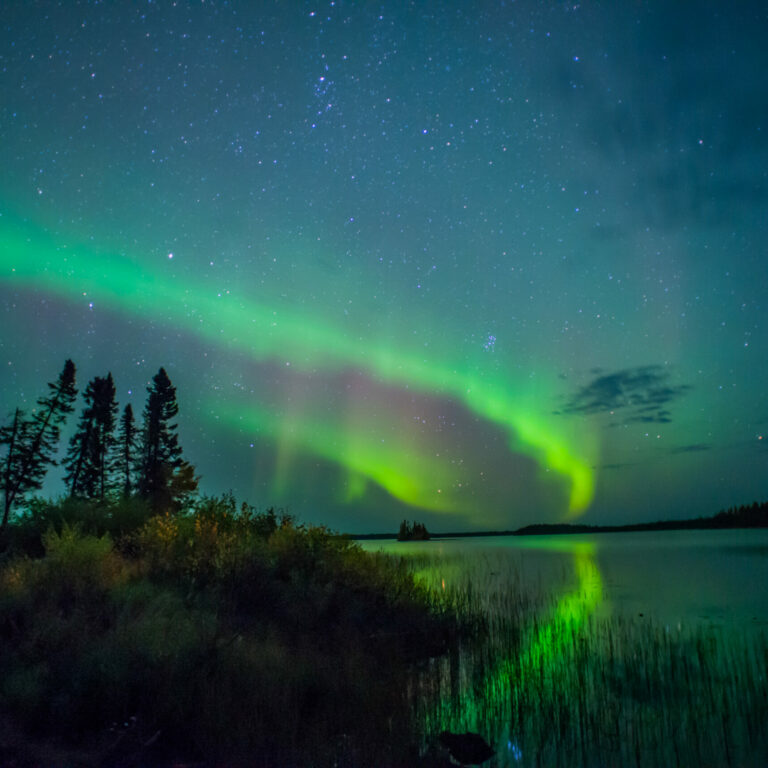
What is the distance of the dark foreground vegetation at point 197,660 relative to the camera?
693 cm

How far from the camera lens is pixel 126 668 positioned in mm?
7711

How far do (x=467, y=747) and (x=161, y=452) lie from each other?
4761cm

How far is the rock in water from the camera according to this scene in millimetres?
7720

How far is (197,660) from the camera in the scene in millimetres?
8422

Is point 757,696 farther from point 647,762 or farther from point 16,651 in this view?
point 16,651

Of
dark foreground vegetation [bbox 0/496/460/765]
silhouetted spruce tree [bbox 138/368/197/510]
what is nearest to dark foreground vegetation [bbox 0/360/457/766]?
dark foreground vegetation [bbox 0/496/460/765]

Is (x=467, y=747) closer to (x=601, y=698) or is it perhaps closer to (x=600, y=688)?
(x=601, y=698)

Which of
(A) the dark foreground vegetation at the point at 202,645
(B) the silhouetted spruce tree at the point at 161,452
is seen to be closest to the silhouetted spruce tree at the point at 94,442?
(B) the silhouetted spruce tree at the point at 161,452

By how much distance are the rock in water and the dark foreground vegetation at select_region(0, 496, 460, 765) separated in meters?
0.66

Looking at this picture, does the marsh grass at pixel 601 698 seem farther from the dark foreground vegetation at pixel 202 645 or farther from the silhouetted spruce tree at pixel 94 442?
the silhouetted spruce tree at pixel 94 442

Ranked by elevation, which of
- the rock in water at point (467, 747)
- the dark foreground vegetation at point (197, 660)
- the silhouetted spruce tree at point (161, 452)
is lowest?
the rock in water at point (467, 747)

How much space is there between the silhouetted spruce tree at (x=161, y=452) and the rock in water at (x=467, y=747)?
42.1m

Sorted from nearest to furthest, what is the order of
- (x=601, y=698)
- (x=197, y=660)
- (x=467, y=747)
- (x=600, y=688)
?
(x=467, y=747) < (x=197, y=660) < (x=601, y=698) < (x=600, y=688)

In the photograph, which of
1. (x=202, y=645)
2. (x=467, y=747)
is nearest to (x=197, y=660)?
(x=202, y=645)
